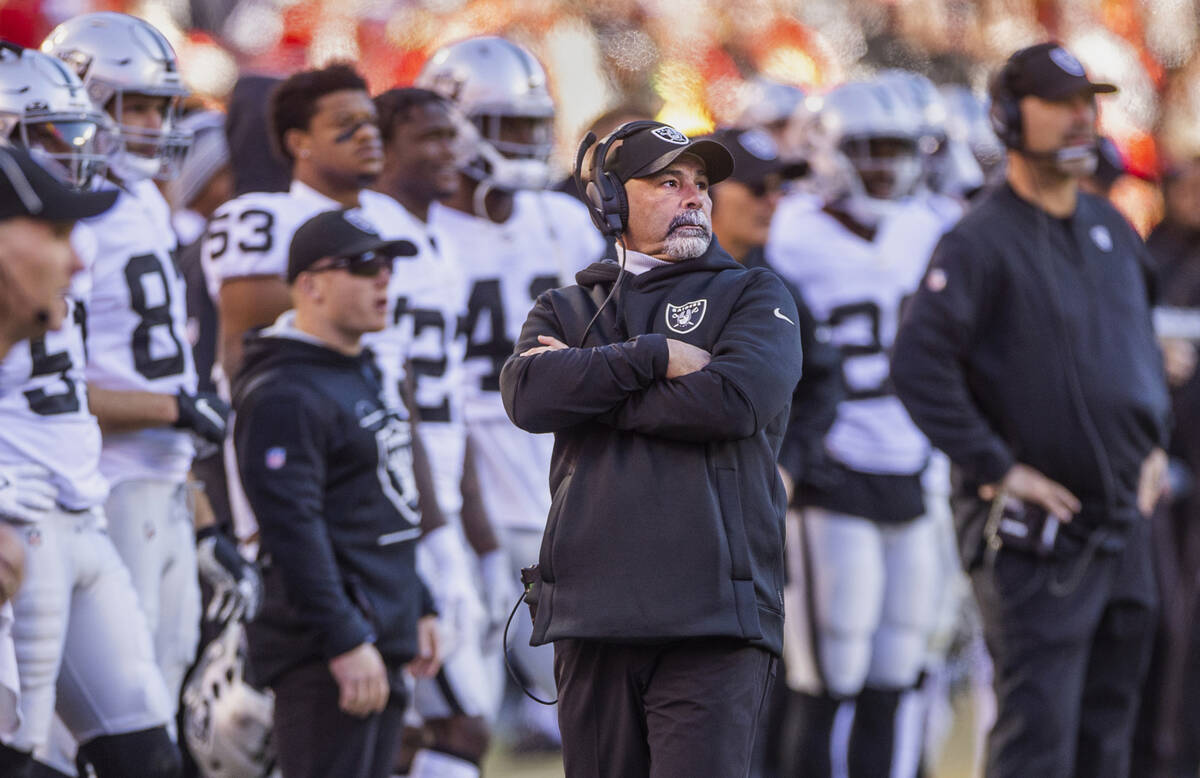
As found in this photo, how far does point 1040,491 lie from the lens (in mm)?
5055

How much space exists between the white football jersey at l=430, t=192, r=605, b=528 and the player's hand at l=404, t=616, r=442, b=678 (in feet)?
4.23

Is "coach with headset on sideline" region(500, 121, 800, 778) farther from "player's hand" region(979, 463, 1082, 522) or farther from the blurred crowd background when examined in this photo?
the blurred crowd background

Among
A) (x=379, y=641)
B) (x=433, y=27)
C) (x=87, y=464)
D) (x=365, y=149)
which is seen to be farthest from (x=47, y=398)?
(x=433, y=27)

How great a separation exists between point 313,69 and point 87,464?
5.77 ft

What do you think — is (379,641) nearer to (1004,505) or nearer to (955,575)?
(1004,505)

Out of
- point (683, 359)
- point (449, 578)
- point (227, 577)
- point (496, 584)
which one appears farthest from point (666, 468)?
point (496, 584)

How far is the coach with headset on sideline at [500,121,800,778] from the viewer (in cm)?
346

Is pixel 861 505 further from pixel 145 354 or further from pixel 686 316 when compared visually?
pixel 686 316

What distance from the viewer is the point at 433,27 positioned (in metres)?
13.6

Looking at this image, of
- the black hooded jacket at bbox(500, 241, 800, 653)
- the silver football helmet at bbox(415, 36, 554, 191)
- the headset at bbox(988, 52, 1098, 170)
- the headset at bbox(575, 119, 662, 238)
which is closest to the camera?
the black hooded jacket at bbox(500, 241, 800, 653)

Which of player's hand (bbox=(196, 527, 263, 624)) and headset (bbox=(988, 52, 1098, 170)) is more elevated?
headset (bbox=(988, 52, 1098, 170))

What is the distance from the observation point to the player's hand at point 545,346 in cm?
362

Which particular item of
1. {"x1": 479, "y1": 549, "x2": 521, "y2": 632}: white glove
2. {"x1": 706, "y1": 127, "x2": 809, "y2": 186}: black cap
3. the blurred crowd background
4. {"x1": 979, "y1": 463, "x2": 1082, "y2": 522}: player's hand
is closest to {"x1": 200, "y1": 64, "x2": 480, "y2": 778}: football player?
{"x1": 479, "y1": 549, "x2": 521, "y2": 632}: white glove

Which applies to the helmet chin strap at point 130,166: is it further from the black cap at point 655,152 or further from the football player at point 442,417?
the black cap at point 655,152
